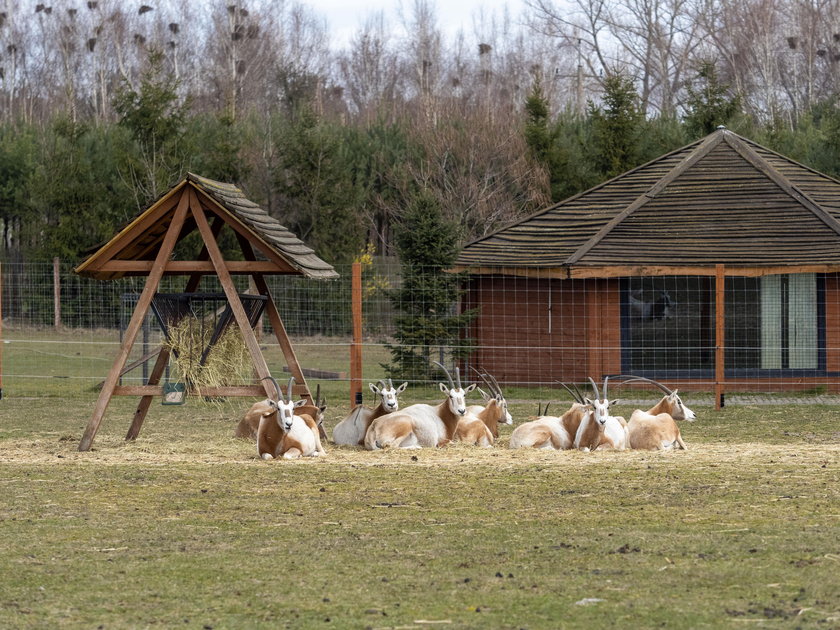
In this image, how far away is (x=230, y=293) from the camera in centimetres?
1257

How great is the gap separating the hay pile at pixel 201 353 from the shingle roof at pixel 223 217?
96 centimetres

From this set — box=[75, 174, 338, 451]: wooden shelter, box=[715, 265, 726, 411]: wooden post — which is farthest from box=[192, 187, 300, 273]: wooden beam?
box=[715, 265, 726, 411]: wooden post

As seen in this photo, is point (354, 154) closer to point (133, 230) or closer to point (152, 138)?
point (152, 138)

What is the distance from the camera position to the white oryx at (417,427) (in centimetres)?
1279

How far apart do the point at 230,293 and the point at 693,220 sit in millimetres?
10389

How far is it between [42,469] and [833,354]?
1312cm

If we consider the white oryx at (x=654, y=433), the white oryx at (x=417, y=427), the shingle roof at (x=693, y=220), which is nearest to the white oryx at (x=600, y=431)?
the white oryx at (x=654, y=433)

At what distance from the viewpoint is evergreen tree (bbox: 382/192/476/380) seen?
19.5 metres

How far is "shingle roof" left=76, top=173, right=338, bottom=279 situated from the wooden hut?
7001mm

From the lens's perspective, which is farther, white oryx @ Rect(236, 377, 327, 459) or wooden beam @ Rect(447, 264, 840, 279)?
wooden beam @ Rect(447, 264, 840, 279)

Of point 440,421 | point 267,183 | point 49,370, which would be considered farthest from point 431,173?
point 440,421

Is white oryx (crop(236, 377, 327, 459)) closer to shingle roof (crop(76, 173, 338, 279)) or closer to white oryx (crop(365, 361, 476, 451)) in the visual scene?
white oryx (crop(365, 361, 476, 451))

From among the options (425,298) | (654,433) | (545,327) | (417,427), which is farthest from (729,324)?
(417,427)

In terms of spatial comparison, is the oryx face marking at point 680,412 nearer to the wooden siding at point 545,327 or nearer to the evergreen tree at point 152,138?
the wooden siding at point 545,327
